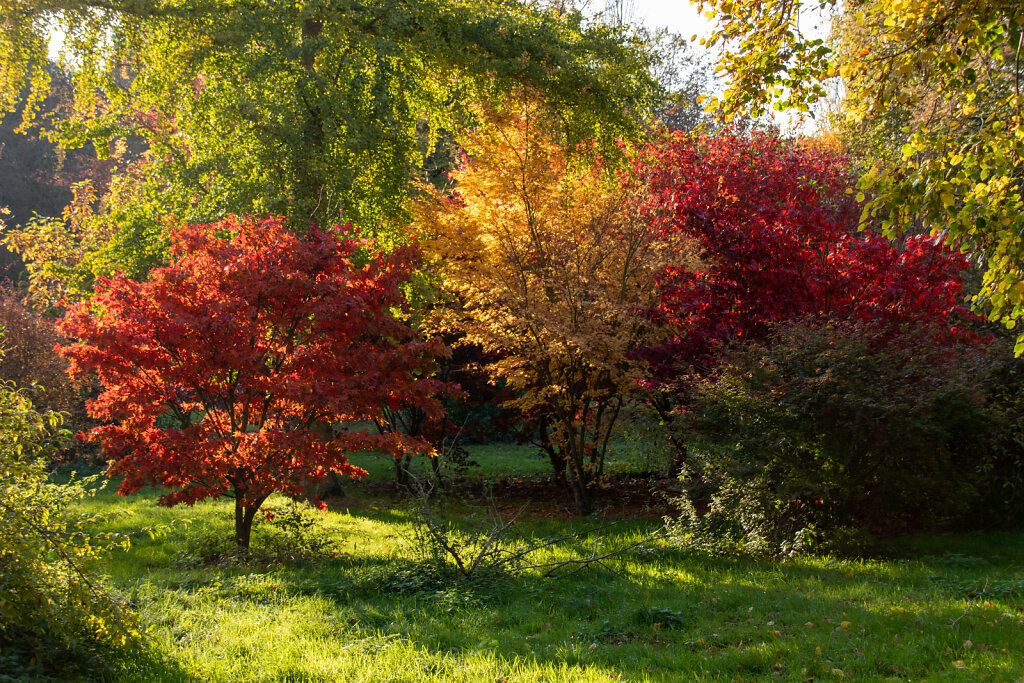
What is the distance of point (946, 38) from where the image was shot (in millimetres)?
4707

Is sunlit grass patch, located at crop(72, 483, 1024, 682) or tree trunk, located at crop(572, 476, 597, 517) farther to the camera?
tree trunk, located at crop(572, 476, 597, 517)

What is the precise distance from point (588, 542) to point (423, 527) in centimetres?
235

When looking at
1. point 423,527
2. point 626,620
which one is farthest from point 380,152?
point 626,620

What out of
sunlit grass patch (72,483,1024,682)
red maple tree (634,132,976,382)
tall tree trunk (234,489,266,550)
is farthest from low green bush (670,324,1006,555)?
tall tree trunk (234,489,266,550)

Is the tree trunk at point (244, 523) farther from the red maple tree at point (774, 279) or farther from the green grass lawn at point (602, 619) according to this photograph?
the red maple tree at point (774, 279)

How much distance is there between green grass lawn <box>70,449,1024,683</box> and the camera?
454cm

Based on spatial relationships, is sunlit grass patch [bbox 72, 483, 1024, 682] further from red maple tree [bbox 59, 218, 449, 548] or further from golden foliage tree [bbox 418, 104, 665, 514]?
golden foliage tree [bbox 418, 104, 665, 514]

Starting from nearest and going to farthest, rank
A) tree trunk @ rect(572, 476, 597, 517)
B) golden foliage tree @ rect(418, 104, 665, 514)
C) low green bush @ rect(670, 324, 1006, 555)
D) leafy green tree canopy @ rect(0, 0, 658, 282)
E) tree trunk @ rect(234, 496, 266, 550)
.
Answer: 1. low green bush @ rect(670, 324, 1006, 555)
2. tree trunk @ rect(234, 496, 266, 550)
3. leafy green tree canopy @ rect(0, 0, 658, 282)
4. golden foliage tree @ rect(418, 104, 665, 514)
5. tree trunk @ rect(572, 476, 597, 517)

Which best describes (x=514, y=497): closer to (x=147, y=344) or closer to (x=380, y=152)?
(x=380, y=152)

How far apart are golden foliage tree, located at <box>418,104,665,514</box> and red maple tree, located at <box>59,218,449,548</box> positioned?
9.65 ft

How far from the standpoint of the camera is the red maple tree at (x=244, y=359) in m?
7.34

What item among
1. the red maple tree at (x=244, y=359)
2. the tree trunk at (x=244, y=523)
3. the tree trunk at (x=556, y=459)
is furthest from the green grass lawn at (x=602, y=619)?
the tree trunk at (x=556, y=459)

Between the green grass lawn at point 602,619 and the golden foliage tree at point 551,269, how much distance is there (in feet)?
11.3

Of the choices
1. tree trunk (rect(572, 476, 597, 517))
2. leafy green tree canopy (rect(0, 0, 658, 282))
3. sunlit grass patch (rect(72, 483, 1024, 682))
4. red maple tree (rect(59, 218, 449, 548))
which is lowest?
sunlit grass patch (rect(72, 483, 1024, 682))
